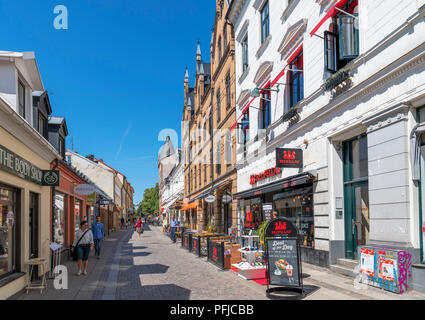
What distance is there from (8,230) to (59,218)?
22.4 ft

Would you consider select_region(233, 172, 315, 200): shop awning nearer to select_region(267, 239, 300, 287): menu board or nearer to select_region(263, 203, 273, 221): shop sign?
select_region(263, 203, 273, 221): shop sign

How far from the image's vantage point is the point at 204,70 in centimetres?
3844

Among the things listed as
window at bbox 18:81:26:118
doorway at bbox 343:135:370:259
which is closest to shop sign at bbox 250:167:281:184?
doorway at bbox 343:135:370:259

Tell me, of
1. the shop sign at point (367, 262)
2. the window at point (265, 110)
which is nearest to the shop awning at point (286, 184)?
the window at point (265, 110)

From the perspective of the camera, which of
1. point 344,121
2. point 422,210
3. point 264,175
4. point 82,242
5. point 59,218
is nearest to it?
point 422,210

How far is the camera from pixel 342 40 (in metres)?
10.4

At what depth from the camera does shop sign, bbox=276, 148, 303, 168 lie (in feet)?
41.8

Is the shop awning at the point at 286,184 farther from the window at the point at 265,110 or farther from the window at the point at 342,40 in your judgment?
the window at the point at 342,40

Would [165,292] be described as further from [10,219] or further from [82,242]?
[82,242]

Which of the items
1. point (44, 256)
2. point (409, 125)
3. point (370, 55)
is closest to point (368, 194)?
point (409, 125)

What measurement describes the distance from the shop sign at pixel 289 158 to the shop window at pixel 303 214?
3.40 ft

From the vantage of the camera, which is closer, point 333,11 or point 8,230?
point 8,230

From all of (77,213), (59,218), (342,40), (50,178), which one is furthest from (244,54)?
(50,178)
